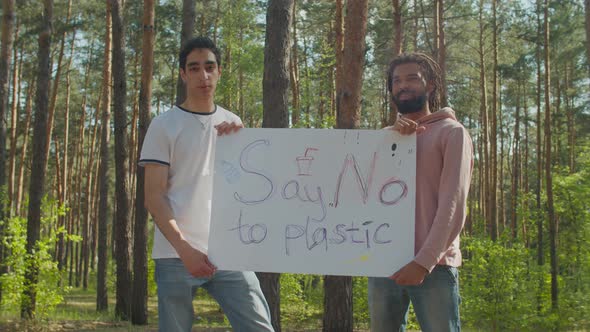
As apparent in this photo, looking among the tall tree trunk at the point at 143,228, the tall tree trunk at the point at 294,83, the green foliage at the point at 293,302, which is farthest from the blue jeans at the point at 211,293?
the tall tree trunk at the point at 294,83

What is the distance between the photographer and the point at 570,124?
3000 centimetres

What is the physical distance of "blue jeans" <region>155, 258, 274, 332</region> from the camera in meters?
2.70

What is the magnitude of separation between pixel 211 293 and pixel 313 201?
0.70 m

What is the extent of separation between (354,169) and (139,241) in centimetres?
929

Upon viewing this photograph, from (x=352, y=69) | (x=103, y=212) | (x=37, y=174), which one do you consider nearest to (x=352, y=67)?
(x=352, y=69)

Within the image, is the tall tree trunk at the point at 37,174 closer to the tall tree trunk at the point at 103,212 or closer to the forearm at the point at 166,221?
the tall tree trunk at the point at 103,212

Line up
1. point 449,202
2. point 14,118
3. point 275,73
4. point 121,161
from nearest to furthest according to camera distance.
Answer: point 449,202
point 275,73
point 121,161
point 14,118

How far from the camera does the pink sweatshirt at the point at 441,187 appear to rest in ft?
8.36

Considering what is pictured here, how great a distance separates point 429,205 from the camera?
274 centimetres

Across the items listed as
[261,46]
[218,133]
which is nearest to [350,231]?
[218,133]

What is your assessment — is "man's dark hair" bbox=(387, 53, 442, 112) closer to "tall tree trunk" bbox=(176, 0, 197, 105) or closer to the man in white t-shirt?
the man in white t-shirt

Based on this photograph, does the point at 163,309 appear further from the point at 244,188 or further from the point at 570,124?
the point at 570,124

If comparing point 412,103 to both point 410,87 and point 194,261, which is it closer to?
point 410,87

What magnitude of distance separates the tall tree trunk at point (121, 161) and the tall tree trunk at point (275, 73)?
542cm
